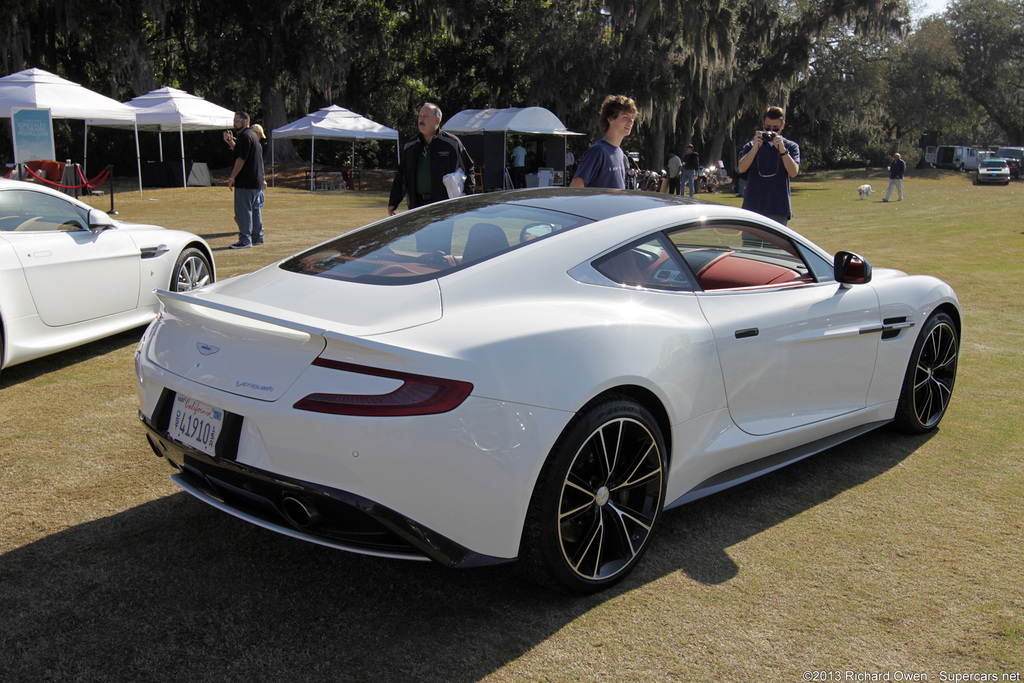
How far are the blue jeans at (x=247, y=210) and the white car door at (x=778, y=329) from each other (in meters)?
9.86

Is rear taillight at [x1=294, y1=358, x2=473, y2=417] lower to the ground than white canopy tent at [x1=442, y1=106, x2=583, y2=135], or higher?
lower

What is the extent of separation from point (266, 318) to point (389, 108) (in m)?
40.8

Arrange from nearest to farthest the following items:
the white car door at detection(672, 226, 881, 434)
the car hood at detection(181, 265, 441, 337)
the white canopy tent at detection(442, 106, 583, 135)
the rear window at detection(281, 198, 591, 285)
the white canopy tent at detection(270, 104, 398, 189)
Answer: the car hood at detection(181, 265, 441, 337) → the rear window at detection(281, 198, 591, 285) → the white car door at detection(672, 226, 881, 434) → the white canopy tent at detection(442, 106, 583, 135) → the white canopy tent at detection(270, 104, 398, 189)

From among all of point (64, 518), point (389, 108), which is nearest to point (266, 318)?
point (64, 518)

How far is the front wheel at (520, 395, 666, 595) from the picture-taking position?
2906 millimetres

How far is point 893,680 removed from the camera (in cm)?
268

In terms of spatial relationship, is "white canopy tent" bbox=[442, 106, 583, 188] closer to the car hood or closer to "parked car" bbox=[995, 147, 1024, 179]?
the car hood

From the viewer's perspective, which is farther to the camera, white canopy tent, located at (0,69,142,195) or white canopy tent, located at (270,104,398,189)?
white canopy tent, located at (270,104,398,189)

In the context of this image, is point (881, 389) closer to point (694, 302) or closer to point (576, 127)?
point (694, 302)

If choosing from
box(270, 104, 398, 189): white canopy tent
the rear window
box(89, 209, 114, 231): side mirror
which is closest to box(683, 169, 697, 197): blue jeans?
box(270, 104, 398, 189): white canopy tent

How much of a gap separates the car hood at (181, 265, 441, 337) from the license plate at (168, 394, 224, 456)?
1.20 feet

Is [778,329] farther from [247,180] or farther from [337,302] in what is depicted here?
[247,180]

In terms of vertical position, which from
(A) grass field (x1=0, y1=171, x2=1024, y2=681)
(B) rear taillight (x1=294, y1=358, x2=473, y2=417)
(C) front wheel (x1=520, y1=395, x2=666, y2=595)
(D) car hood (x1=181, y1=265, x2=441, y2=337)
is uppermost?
(D) car hood (x1=181, y1=265, x2=441, y2=337)

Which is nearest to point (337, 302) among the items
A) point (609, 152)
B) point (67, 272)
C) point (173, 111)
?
point (67, 272)
